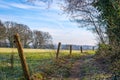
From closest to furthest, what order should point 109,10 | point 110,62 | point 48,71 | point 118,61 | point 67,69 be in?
point 118,61
point 110,62
point 109,10
point 48,71
point 67,69

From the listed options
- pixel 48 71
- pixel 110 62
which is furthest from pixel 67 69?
pixel 110 62

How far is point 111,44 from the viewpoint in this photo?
13891mm

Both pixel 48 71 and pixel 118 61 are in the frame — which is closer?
pixel 118 61

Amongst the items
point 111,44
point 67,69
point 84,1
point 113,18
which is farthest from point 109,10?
point 84,1

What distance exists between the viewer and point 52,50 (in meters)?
22.6

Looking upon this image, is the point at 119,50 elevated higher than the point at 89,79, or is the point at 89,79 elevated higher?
the point at 119,50

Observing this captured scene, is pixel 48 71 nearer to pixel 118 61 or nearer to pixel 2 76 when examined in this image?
pixel 2 76

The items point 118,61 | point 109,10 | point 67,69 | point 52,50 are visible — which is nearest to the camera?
point 118,61

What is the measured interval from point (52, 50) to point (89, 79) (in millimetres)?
8187

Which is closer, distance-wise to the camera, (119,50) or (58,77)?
(119,50)

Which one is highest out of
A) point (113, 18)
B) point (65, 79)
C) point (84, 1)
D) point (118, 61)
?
point (84, 1)

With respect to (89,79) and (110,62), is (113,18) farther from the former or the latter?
(89,79)

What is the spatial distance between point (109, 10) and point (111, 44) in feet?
6.79

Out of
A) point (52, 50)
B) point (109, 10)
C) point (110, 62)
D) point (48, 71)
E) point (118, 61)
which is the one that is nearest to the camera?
point (118, 61)
